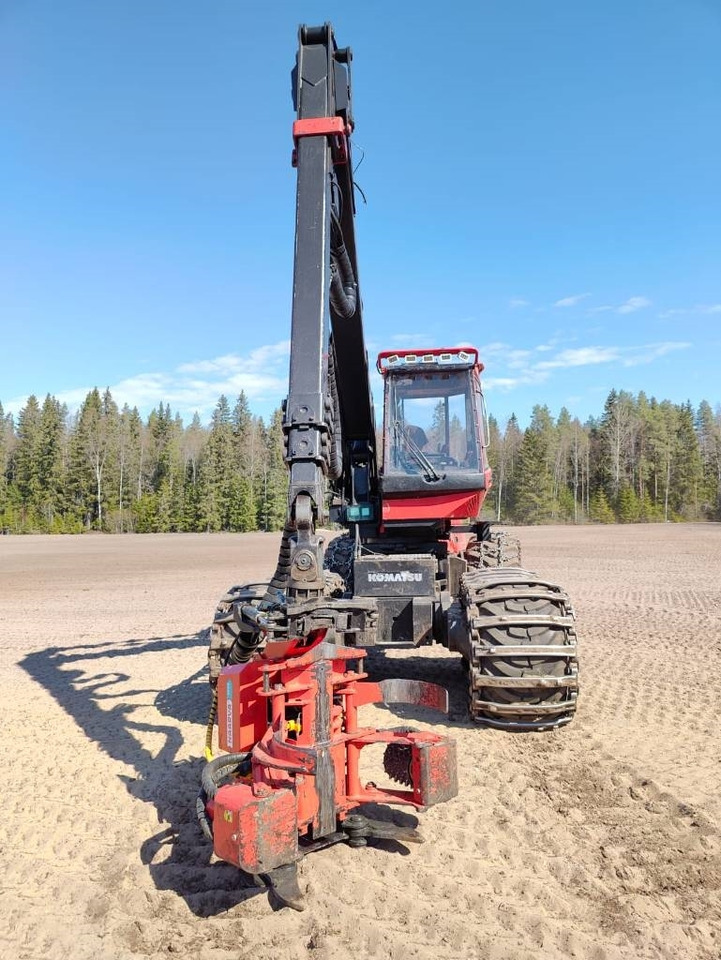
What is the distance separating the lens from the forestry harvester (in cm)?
368

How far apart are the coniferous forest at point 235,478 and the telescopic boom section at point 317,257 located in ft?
187

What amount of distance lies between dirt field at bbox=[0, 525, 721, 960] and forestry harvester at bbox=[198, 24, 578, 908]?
32 cm

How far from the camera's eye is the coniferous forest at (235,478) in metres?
68.0

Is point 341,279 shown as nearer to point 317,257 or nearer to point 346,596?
point 317,257

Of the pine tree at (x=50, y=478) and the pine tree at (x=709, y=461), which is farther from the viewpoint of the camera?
the pine tree at (x=709, y=461)

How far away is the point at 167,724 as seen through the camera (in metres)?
6.52

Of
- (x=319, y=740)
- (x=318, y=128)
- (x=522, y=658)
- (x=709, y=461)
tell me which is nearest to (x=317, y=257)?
(x=318, y=128)

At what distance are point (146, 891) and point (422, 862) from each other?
1507 millimetres

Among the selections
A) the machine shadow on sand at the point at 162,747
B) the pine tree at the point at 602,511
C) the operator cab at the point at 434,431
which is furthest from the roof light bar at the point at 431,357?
the pine tree at the point at 602,511

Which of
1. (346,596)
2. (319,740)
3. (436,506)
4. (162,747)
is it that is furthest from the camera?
(436,506)

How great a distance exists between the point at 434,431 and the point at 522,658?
3.11 meters

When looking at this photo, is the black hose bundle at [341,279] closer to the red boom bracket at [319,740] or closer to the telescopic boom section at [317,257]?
the telescopic boom section at [317,257]

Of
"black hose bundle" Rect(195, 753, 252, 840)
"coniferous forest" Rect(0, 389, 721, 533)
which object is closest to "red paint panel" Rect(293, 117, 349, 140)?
"black hose bundle" Rect(195, 753, 252, 840)

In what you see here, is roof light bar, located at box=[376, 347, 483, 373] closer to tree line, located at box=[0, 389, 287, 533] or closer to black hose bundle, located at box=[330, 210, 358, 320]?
black hose bundle, located at box=[330, 210, 358, 320]
